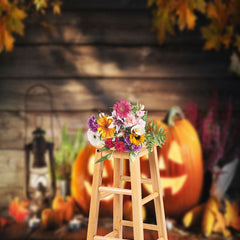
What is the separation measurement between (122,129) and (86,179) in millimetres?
1300

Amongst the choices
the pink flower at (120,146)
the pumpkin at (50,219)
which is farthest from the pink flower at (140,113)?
the pumpkin at (50,219)

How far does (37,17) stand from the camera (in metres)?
2.62

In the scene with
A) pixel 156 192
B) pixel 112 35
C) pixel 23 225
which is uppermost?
pixel 112 35

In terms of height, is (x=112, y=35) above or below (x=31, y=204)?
above

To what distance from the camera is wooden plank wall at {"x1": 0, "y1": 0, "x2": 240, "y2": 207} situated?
2.62m

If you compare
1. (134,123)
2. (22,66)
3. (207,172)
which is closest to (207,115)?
(207,172)

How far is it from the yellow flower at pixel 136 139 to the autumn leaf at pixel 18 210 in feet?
5.15

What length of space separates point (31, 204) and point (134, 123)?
156cm

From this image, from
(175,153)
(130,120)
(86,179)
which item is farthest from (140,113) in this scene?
(86,179)

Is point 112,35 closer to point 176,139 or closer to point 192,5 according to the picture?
point 192,5

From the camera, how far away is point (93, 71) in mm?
2641

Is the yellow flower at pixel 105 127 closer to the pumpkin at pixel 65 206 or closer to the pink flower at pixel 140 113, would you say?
the pink flower at pixel 140 113

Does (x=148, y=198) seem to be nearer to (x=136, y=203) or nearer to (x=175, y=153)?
(x=136, y=203)

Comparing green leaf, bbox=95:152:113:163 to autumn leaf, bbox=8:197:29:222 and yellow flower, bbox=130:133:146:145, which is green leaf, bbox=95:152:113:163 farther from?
autumn leaf, bbox=8:197:29:222
